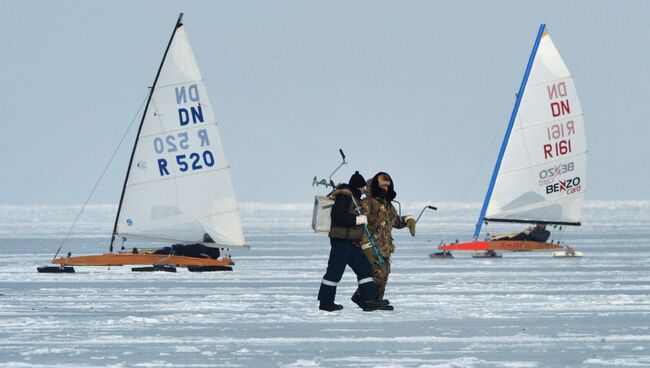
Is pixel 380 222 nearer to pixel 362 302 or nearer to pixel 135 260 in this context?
pixel 362 302

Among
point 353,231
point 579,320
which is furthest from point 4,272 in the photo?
point 579,320

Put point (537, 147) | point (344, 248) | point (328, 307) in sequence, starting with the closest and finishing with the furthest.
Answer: point (344, 248), point (328, 307), point (537, 147)

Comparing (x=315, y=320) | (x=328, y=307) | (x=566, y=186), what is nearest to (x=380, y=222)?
(x=328, y=307)

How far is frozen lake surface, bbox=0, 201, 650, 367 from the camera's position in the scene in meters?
15.0

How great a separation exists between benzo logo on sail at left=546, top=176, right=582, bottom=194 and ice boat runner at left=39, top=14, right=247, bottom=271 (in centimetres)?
1314

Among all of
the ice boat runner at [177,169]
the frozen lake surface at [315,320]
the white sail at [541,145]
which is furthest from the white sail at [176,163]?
the white sail at [541,145]

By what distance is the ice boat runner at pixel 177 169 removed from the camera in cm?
3278

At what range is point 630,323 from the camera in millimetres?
18203

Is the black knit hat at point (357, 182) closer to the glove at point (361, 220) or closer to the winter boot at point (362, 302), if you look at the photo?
the glove at point (361, 220)

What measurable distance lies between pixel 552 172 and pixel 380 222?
23789 mm

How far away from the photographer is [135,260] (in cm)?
3139

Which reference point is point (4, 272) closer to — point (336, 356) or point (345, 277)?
point (345, 277)

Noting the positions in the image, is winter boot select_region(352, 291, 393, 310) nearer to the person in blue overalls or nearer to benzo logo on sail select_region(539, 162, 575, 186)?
the person in blue overalls

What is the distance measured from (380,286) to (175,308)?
2783 millimetres
